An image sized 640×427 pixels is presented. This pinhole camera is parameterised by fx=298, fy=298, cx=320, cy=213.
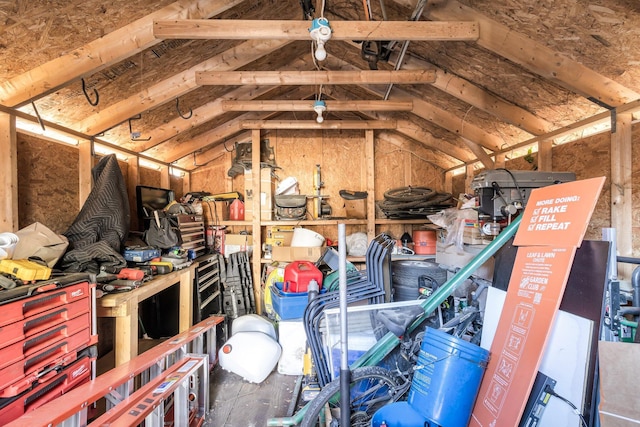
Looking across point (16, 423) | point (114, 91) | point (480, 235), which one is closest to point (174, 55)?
point (114, 91)

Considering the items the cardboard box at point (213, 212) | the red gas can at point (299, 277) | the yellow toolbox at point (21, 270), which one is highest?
the cardboard box at point (213, 212)

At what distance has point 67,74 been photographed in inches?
78.9

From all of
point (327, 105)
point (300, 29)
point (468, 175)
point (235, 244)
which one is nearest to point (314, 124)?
point (327, 105)

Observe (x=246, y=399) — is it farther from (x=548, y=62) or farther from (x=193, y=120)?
(x=548, y=62)

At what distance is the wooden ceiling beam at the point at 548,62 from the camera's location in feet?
6.88

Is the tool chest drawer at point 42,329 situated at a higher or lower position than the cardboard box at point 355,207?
lower

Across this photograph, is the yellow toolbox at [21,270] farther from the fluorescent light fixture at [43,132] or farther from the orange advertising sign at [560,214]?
the orange advertising sign at [560,214]

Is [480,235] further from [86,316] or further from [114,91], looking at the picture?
[114,91]

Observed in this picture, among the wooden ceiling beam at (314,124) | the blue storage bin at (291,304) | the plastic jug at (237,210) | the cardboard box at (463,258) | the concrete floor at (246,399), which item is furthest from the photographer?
the plastic jug at (237,210)

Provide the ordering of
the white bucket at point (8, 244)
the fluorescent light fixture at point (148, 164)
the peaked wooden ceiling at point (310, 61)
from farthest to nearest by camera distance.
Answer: the fluorescent light fixture at point (148, 164)
the peaked wooden ceiling at point (310, 61)
the white bucket at point (8, 244)

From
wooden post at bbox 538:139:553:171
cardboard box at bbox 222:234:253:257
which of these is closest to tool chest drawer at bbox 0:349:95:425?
cardboard box at bbox 222:234:253:257

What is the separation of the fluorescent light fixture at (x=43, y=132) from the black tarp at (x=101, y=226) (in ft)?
1.02

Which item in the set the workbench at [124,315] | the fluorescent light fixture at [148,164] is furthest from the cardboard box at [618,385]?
the fluorescent light fixture at [148,164]

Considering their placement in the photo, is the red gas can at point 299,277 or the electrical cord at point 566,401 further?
the red gas can at point 299,277
